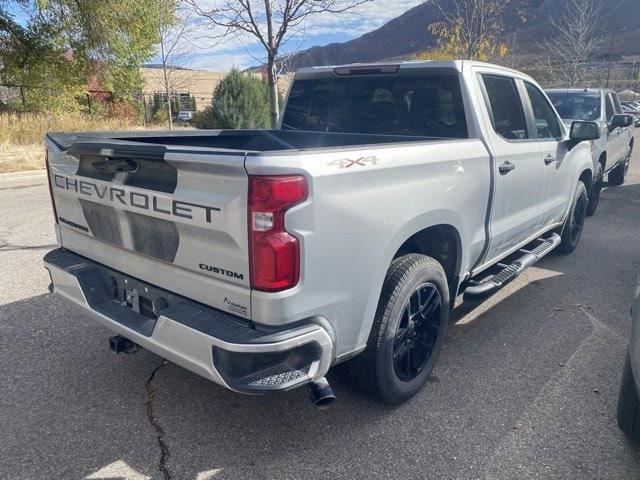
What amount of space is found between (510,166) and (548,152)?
988 millimetres

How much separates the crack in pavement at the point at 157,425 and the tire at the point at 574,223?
4502 millimetres

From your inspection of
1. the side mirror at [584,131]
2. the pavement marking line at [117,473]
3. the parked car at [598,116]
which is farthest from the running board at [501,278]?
the parked car at [598,116]

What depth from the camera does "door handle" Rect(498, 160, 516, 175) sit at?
11.8ft

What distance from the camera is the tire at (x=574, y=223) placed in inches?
224

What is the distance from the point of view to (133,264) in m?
2.73

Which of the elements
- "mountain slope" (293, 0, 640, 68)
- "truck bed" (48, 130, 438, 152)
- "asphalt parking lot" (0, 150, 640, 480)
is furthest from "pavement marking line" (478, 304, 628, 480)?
"mountain slope" (293, 0, 640, 68)

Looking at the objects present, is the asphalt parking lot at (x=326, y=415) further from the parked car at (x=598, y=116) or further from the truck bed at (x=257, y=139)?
the parked car at (x=598, y=116)

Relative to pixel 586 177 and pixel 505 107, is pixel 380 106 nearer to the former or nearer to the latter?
pixel 505 107

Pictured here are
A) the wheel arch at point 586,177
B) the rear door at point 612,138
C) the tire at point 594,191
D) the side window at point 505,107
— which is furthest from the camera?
the rear door at point 612,138

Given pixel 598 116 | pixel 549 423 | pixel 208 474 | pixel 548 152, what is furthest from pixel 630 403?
pixel 598 116

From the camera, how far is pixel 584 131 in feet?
15.5

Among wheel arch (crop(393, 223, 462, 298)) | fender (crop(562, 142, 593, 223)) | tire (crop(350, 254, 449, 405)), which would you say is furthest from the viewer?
fender (crop(562, 142, 593, 223))

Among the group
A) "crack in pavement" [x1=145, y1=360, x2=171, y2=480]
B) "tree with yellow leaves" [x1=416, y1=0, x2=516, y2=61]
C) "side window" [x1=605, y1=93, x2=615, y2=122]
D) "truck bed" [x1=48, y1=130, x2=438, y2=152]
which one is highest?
"tree with yellow leaves" [x1=416, y1=0, x2=516, y2=61]

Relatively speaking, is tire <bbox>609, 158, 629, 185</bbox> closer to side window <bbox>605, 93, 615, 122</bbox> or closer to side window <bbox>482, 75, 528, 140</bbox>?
side window <bbox>605, 93, 615, 122</bbox>
